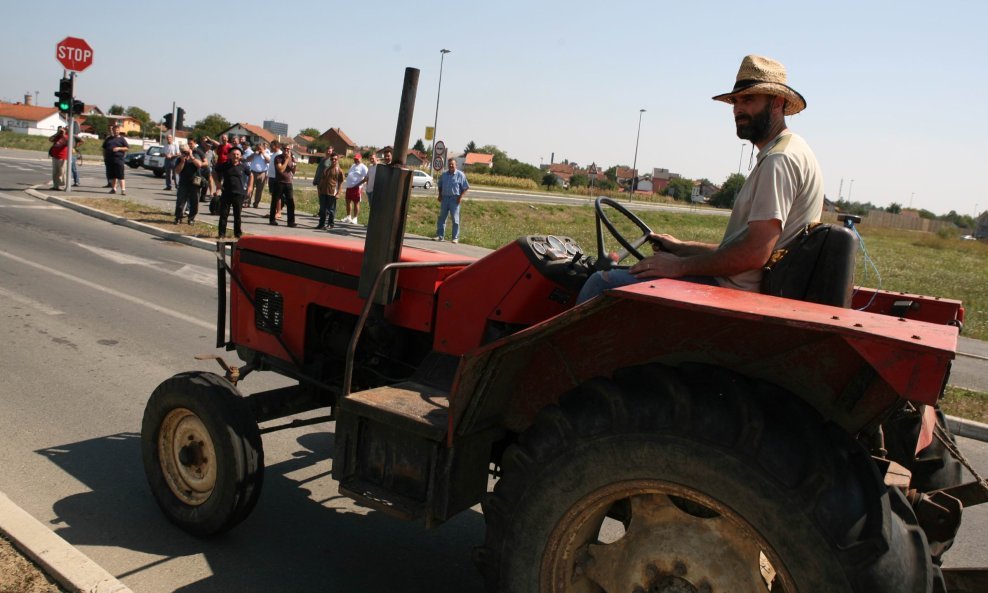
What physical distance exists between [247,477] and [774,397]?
2397 millimetres

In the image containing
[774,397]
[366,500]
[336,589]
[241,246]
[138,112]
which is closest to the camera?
[774,397]

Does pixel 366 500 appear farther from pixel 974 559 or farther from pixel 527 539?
pixel 974 559

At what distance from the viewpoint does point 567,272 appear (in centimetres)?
325

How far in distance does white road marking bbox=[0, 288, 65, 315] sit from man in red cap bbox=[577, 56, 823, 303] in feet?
23.6

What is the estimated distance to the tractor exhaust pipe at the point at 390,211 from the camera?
10.4 feet

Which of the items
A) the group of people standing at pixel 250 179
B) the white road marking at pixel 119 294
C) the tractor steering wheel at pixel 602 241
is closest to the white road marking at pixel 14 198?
the group of people standing at pixel 250 179

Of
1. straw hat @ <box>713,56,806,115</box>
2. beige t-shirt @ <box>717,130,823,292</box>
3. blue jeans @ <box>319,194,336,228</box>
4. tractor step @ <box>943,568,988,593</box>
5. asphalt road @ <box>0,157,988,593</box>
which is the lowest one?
asphalt road @ <box>0,157,988,593</box>

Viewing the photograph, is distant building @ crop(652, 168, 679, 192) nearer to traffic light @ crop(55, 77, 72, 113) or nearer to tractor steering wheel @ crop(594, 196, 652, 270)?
traffic light @ crop(55, 77, 72, 113)

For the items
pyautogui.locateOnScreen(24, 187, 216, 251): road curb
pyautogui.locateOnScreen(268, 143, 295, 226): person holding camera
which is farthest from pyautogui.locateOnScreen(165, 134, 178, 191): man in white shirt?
pyautogui.locateOnScreen(268, 143, 295, 226): person holding camera

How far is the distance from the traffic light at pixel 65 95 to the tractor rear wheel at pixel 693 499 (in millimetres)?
20676

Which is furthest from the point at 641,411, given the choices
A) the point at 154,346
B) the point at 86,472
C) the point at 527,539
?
the point at 154,346

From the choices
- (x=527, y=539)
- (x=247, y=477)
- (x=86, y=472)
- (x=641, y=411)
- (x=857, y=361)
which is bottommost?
(x=86, y=472)

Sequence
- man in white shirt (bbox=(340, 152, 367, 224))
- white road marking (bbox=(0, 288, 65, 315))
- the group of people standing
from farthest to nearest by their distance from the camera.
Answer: man in white shirt (bbox=(340, 152, 367, 224)) < the group of people standing < white road marking (bbox=(0, 288, 65, 315))

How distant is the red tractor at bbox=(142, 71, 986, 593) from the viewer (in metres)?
A: 2.09
